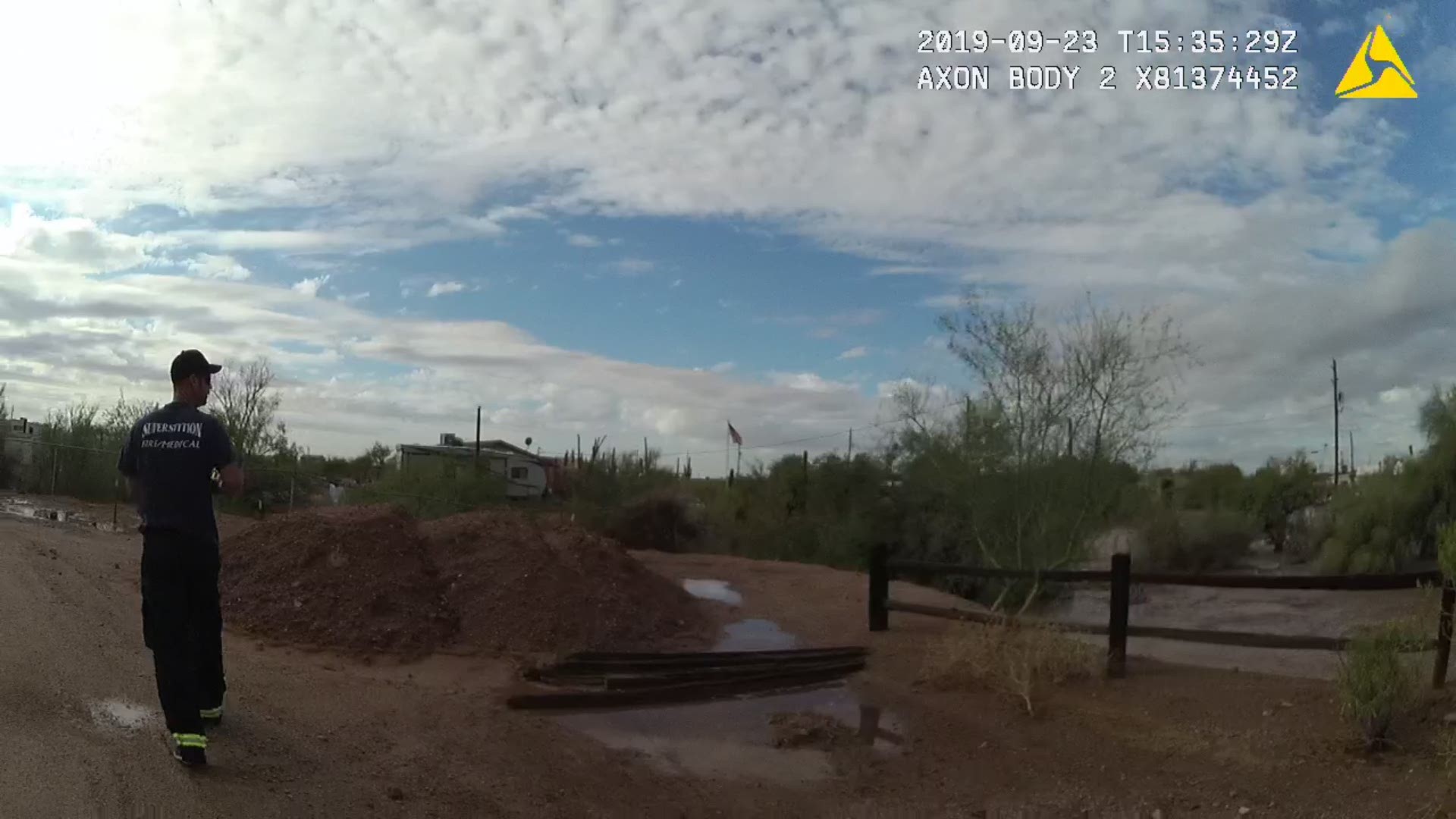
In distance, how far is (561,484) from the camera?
143 feet

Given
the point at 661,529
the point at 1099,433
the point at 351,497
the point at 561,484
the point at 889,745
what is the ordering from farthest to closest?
1. the point at 561,484
2. the point at 661,529
3. the point at 351,497
4. the point at 1099,433
5. the point at 889,745

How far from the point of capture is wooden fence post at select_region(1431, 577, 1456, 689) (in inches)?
294

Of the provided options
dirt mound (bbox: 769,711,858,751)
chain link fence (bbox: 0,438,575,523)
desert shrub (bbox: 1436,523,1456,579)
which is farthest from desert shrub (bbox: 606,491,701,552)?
desert shrub (bbox: 1436,523,1456,579)

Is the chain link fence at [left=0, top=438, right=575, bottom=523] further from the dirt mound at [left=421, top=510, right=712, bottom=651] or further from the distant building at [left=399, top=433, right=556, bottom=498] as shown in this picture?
the dirt mound at [left=421, top=510, right=712, bottom=651]

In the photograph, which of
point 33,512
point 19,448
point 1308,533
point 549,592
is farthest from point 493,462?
point 549,592

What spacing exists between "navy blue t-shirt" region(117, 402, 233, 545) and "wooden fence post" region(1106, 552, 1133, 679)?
24.5 feet

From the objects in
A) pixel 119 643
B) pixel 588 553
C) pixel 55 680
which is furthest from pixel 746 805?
pixel 588 553

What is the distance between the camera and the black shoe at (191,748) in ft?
18.2

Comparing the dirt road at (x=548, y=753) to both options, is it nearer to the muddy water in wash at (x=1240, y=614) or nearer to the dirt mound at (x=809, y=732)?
the dirt mound at (x=809, y=732)

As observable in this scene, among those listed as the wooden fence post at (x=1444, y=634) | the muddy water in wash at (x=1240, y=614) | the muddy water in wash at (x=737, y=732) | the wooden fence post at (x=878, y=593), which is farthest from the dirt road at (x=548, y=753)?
the muddy water in wash at (x=1240, y=614)

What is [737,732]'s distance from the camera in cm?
837

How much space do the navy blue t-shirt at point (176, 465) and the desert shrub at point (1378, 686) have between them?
7.00 meters

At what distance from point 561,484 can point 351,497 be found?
50.2 feet

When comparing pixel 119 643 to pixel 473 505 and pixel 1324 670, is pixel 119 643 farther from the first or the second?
pixel 473 505
